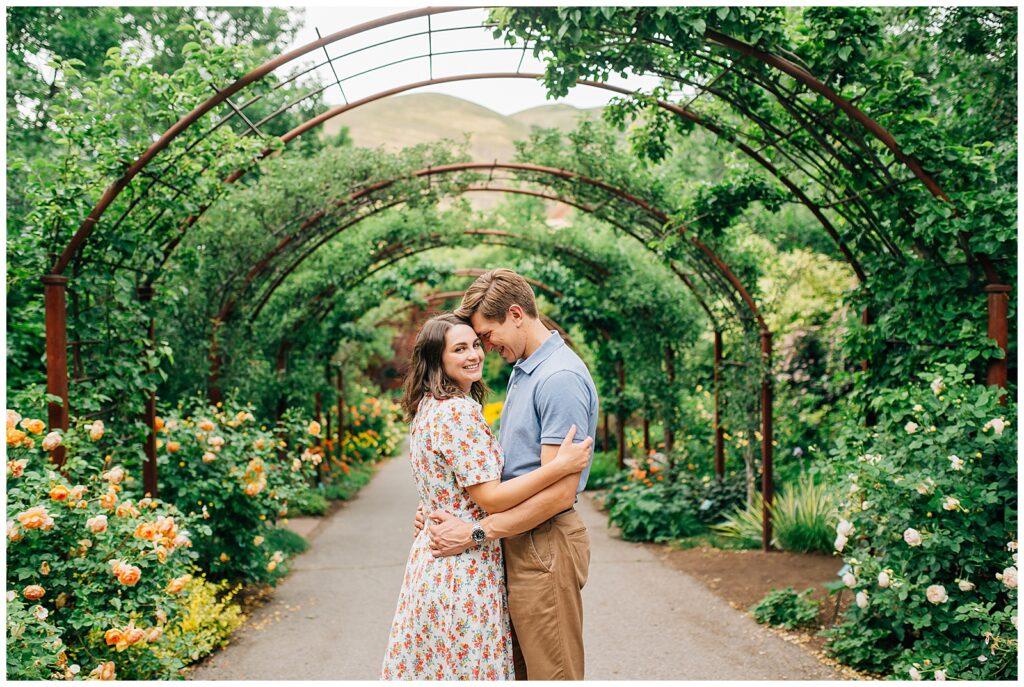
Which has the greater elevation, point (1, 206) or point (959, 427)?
point (1, 206)

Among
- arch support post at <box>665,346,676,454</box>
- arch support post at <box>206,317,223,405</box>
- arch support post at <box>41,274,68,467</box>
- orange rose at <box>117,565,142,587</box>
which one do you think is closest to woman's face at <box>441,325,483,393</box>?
orange rose at <box>117,565,142,587</box>

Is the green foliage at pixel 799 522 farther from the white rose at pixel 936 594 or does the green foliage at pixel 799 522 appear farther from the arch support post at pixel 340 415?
the arch support post at pixel 340 415

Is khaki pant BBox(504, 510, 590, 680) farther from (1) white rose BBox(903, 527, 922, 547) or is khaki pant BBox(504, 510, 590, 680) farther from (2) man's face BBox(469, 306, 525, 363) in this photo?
(1) white rose BBox(903, 527, 922, 547)

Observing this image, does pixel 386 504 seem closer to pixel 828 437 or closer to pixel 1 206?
pixel 828 437

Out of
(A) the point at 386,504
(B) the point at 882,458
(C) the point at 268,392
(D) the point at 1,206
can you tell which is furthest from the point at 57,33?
(B) the point at 882,458

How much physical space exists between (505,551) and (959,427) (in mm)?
2385

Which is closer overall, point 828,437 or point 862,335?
point 862,335

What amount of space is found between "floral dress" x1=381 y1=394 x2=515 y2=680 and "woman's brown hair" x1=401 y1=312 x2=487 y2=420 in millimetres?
32

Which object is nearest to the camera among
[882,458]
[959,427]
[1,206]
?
[1,206]

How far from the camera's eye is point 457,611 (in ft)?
7.75

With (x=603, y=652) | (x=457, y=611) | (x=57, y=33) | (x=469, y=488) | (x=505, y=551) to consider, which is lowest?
(x=603, y=652)

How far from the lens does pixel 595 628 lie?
5.07 m

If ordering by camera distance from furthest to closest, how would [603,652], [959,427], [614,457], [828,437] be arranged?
1. [614,457]
2. [828,437]
3. [603,652]
4. [959,427]

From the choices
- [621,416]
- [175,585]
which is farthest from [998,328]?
[621,416]
